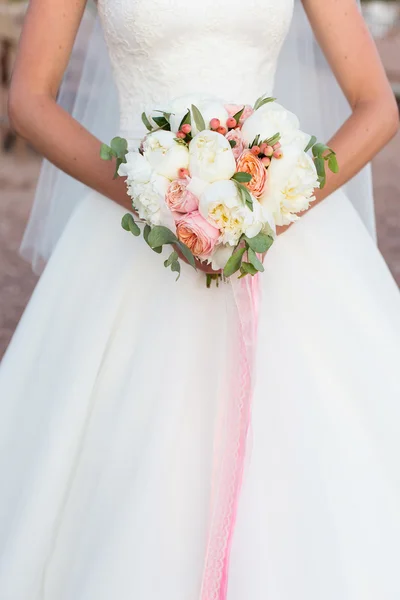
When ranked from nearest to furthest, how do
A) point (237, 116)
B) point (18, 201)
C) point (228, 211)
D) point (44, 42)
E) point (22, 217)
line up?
point (228, 211) → point (237, 116) → point (44, 42) → point (22, 217) → point (18, 201)

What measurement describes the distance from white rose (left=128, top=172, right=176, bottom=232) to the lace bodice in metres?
0.52

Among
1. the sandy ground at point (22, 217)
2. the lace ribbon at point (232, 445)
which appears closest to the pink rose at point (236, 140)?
the lace ribbon at point (232, 445)

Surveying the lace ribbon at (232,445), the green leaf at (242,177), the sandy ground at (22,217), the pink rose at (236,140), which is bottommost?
the lace ribbon at (232,445)

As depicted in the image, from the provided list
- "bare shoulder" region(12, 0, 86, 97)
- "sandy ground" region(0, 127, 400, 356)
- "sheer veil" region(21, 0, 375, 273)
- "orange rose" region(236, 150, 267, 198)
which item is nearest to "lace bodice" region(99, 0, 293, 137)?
"bare shoulder" region(12, 0, 86, 97)

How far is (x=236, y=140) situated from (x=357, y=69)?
727 millimetres

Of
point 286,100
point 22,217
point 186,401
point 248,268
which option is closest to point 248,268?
point 248,268

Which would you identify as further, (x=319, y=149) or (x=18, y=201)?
(x=18, y=201)

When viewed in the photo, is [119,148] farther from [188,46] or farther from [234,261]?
[188,46]

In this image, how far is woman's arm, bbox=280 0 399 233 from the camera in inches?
93.7

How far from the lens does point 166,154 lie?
1846 mm

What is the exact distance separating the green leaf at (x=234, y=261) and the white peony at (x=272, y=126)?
8.7 inches

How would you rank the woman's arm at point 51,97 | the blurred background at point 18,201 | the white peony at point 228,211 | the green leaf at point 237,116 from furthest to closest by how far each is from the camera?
the blurred background at point 18,201 → the woman's arm at point 51,97 → the green leaf at point 237,116 → the white peony at point 228,211

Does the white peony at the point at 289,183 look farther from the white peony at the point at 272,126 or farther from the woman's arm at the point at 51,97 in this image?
the woman's arm at the point at 51,97

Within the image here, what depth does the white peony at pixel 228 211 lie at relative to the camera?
1.79 meters
